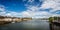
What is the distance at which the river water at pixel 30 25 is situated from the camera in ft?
7.01

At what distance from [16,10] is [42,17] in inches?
23.6

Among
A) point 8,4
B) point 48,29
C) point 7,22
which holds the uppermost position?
point 8,4

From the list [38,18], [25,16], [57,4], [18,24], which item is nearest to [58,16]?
[57,4]

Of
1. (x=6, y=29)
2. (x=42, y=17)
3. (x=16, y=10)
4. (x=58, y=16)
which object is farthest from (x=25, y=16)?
(x=58, y=16)

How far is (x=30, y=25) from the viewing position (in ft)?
7.11

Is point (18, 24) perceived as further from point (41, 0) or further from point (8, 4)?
point (41, 0)

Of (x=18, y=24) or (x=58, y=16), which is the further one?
(x=18, y=24)

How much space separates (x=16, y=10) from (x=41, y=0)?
59cm

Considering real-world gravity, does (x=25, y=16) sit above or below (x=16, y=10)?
below

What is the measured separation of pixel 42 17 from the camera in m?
2.12

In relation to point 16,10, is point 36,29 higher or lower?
lower

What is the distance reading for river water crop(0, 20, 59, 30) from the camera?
7.01ft

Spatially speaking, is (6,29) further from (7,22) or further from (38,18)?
(38,18)

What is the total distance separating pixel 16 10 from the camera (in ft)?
6.98
